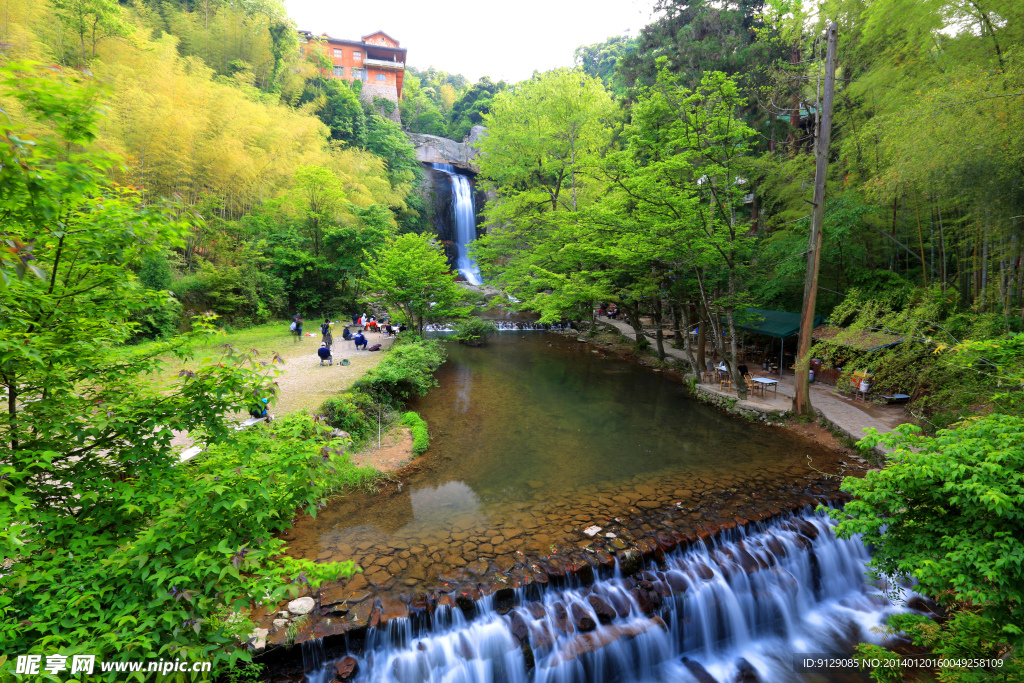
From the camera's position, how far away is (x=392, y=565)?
19.8ft

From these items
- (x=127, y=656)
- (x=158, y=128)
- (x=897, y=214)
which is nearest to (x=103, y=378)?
(x=127, y=656)

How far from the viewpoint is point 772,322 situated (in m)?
13.9

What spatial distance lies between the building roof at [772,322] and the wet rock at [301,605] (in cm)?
1350

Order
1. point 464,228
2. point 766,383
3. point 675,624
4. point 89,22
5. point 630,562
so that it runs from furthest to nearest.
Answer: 1. point 464,228
2. point 89,22
3. point 766,383
4. point 630,562
5. point 675,624

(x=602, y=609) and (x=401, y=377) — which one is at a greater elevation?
(x=401, y=377)

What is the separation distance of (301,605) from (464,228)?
106 ft

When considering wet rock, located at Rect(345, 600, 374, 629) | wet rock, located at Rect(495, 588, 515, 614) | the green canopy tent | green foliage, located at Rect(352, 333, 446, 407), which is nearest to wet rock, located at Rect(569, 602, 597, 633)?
wet rock, located at Rect(495, 588, 515, 614)

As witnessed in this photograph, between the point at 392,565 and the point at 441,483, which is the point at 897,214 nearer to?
the point at 441,483

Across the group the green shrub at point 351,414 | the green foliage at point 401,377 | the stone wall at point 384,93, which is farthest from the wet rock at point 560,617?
the stone wall at point 384,93

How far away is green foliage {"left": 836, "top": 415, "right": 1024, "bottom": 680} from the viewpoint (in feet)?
10.4

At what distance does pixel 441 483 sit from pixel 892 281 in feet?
42.4

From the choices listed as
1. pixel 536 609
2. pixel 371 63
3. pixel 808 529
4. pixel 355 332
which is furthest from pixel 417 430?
pixel 371 63

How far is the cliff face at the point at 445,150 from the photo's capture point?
40.2 m

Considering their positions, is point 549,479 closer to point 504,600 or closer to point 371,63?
point 504,600
